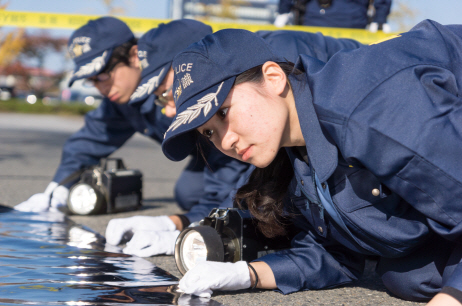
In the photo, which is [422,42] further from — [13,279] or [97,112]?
[97,112]

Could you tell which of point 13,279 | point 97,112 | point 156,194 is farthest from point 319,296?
point 156,194

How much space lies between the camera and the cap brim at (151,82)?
2.54m

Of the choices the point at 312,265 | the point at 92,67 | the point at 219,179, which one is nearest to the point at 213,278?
the point at 312,265

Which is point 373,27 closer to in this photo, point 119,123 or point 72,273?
point 119,123

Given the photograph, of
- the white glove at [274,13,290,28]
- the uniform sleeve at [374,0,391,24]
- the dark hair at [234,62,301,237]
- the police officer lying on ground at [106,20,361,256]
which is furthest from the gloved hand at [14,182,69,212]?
the uniform sleeve at [374,0,391,24]

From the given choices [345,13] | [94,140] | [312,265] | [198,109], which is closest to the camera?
[198,109]

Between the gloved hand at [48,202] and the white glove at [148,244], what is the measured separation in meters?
1.04

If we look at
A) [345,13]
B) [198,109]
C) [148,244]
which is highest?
[345,13]

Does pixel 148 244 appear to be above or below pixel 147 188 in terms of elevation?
above

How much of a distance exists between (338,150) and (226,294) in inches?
23.2

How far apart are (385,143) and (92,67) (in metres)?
2.04

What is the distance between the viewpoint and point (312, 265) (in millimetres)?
1726

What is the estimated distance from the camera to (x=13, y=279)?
168 cm

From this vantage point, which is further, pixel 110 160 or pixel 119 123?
pixel 119 123
